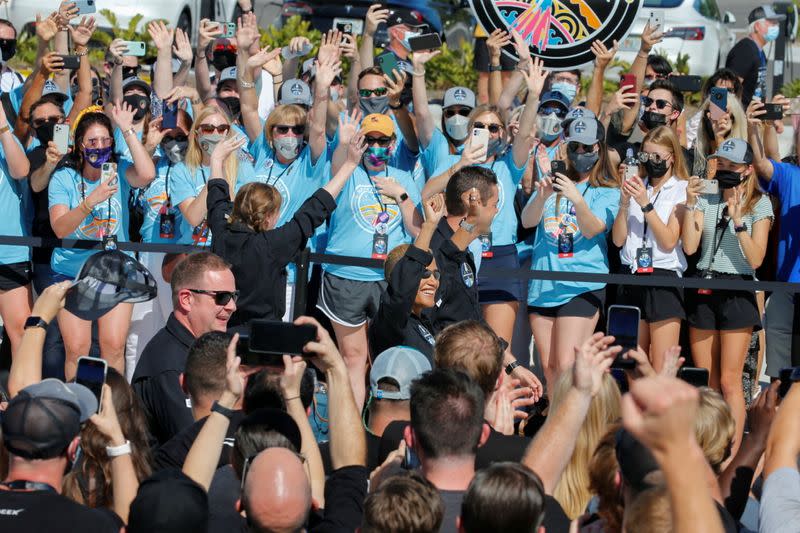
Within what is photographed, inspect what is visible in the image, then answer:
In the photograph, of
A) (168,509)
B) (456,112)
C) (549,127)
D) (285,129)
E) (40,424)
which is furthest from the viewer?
(549,127)

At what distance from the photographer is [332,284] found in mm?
7645

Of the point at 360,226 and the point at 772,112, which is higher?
the point at 772,112

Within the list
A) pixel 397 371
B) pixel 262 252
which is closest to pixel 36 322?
pixel 397 371

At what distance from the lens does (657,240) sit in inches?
297

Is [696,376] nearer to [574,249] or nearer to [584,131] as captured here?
[574,249]

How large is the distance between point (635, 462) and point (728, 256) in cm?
432

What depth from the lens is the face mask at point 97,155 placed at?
7.66 metres

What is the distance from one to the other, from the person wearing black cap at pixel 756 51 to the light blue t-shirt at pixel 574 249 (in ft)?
11.4

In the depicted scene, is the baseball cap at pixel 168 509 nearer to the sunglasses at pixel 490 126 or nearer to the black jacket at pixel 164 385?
the black jacket at pixel 164 385

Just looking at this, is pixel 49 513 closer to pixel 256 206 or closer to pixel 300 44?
pixel 256 206

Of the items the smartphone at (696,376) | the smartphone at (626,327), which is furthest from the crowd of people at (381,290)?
the smartphone at (626,327)

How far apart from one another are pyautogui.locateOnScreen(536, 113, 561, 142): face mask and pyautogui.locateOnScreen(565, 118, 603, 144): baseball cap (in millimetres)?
916

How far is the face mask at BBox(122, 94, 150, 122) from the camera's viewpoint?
29.2 ft

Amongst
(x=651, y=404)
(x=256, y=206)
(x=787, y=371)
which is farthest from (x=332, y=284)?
(x=651, y=404)
